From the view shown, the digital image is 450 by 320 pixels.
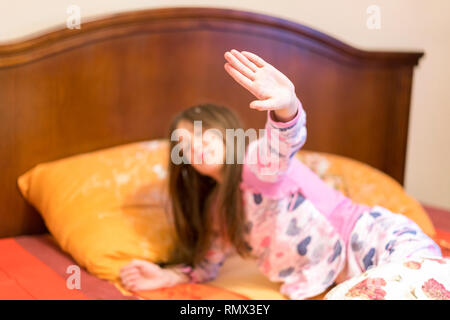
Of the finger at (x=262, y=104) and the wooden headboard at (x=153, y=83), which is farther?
the wooden headboard at (x=153, y=83)

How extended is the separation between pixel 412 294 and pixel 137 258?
0.62 meters

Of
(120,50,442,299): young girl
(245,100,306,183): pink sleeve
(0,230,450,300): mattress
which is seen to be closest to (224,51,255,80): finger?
(245,100,306,183): pink sleeve

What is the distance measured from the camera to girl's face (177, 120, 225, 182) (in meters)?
1.06

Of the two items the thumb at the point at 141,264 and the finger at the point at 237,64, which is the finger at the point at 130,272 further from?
the finger at the point at 237,64

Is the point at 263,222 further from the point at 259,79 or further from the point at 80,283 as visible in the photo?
the point at 259,79

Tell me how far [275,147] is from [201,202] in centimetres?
32

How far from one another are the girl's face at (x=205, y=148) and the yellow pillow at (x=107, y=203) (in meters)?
0.24

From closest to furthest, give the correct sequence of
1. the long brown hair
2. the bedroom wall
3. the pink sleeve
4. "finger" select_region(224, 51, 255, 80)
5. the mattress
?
"finger" select_region(224, 51, 255, 80) → the pink sleeve → the mattress → the long brown hair → the bedroom wall

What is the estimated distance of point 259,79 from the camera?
26.7 inches

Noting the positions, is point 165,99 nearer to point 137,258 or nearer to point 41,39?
point 41,39

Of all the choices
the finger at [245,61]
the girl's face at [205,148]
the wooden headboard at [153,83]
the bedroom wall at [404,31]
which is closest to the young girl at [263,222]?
the girl's face at [205,148]

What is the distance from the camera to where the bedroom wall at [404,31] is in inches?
52.0

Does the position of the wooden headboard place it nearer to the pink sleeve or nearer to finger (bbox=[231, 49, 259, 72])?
the pink sleeve

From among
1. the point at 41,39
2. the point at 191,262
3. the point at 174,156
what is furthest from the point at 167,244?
the point at 41,39
